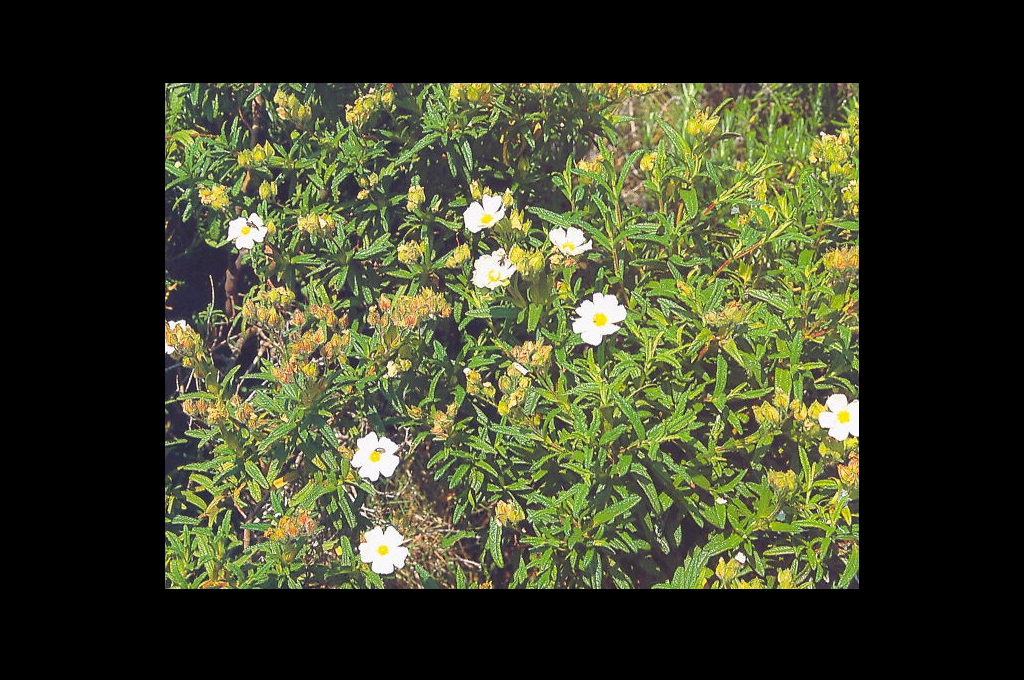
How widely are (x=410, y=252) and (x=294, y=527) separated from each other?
2.48ft

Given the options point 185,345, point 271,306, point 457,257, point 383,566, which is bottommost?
point 383,566

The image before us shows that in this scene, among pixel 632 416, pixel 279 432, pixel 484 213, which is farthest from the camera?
pixel 484 213

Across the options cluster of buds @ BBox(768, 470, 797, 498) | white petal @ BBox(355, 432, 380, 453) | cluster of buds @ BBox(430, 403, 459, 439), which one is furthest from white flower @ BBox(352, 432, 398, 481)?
cluster of buds @ BBox(768, 470, 797, 498)

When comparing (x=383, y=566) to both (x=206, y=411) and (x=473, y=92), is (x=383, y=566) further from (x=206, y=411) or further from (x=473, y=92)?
(x=473, y=92)

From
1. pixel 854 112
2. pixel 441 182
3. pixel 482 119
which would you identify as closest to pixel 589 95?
pixel 482 119

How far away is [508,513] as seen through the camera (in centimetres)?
206

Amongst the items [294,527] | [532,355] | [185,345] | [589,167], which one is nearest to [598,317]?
[532,355]

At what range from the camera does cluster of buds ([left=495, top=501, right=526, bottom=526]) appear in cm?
206

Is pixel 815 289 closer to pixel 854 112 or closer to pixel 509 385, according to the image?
A: pixel 854 112

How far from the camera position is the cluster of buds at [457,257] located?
219cm

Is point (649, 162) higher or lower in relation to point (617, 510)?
higher

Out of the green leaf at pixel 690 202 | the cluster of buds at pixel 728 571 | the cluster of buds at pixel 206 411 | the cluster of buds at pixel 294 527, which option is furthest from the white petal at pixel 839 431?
the cluster of buds at pixel 206 411

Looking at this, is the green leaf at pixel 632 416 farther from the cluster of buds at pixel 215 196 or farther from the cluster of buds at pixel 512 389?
the cluster of buds at pixel 215 196

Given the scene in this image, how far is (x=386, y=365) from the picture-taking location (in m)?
2.18
